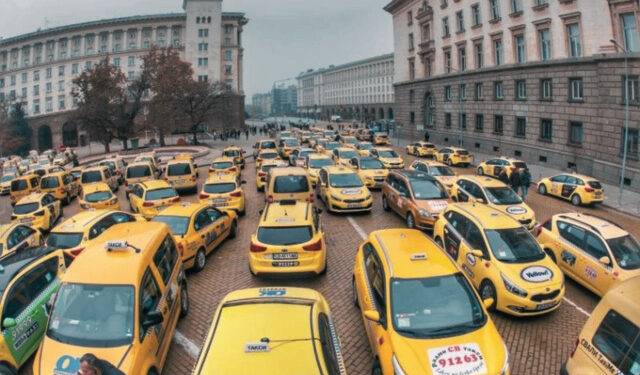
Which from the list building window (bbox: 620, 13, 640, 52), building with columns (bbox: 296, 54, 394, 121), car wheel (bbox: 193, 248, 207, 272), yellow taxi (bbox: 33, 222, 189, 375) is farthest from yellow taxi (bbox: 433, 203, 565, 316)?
building with columns (bbox: 296, 54, 394, 121)

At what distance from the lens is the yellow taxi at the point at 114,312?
580cm

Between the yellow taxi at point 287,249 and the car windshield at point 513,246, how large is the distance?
3.84 metres

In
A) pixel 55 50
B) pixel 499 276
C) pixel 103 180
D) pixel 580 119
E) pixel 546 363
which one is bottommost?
pixel 546 363

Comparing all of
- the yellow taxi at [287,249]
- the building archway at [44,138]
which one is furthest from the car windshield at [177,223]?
the building archway at [44,138]

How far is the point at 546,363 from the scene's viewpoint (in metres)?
7.09

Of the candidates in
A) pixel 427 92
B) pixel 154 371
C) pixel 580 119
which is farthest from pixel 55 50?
pixel 154 371

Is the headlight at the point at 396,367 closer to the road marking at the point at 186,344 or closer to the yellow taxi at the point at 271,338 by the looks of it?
the yellow taxi at the point at 271,338

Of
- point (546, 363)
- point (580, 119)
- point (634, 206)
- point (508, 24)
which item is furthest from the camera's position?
point (508, 24)

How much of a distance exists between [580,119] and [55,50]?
326 feet

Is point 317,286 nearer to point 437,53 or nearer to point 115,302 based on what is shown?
point 115,302

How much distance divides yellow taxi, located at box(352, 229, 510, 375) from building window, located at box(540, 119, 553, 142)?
28.4 m

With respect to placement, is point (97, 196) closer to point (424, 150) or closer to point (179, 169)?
point (179, 169)

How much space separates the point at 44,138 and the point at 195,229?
9327 centimetres

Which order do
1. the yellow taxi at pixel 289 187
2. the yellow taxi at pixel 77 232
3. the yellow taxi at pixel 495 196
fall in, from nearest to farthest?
the yellow taxi at pixel 77 232, the yellow taxi at pixel 495 196, the yellow taxi at pixel 289 187
